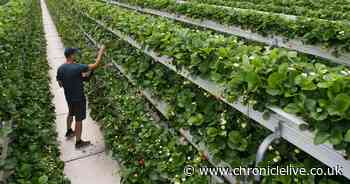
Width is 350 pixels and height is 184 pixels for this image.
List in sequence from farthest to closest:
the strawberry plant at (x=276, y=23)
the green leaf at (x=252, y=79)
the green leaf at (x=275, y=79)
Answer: the strawberry plant at (x=276, y=23), the green leaf at (x=252, y=79), the green leaf at (x=275, y=79)

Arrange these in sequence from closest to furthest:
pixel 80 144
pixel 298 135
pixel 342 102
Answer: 1. pixel 342 102
2. pixel 298 135
3. pixel 80 144

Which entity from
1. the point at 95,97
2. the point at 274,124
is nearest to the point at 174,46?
the point at 274,124

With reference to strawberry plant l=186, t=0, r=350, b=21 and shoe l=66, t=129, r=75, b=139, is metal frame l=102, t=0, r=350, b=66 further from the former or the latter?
shoe l=66, t=129, r=75, b=139

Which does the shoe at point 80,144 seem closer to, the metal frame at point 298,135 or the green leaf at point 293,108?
the metal frame at point 298,135

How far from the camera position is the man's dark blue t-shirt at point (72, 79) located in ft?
17.8

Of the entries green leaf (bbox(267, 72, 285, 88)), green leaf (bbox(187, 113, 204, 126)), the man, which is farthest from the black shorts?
green leaf (bbox(267, 72, 285, 88))

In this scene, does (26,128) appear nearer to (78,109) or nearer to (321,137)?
(78,109)

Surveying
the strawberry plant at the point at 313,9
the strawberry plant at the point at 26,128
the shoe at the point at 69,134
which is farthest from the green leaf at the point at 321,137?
the strawberry plant at the point at 313,9

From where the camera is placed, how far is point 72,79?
543 centimetres

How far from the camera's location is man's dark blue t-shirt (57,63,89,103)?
542 centimetres

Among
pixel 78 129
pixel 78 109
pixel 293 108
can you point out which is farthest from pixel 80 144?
pixel 293 108

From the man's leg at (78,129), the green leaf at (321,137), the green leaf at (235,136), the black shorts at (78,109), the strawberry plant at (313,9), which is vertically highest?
the strawberry plant at (313,9)

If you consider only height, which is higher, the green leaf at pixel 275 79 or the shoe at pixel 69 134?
the green leaf at pixel 275 79

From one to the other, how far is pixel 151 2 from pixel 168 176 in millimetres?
8968
